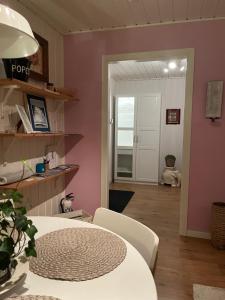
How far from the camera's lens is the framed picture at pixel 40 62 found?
2408 mm

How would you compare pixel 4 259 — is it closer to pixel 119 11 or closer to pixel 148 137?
pixel 119 11

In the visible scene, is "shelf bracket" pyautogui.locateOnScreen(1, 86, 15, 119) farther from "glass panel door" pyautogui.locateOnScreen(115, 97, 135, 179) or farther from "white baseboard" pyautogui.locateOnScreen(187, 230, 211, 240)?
"glass panel door" pyautogui.locateOnScreen(115, 97, 135, 179)

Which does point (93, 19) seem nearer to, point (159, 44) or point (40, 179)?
point (159, 44)

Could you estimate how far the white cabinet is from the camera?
5.21 metres

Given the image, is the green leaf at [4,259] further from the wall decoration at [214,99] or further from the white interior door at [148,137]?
the white interior door at [148,137]

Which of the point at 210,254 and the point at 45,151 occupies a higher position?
the point at 45,151

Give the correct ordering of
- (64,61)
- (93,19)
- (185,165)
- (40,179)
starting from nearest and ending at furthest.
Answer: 1. (40,179)
2. (93,19)
3. (185,165)
4. (64,61)

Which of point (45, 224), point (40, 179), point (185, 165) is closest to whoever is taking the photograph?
point (45, 224)

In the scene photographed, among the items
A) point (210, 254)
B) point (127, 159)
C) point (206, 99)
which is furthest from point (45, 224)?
point (127, 159)

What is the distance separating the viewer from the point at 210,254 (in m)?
2.40

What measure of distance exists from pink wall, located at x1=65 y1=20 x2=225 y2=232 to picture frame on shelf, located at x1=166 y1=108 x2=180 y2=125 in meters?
2.57

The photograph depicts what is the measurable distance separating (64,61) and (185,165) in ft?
6.52

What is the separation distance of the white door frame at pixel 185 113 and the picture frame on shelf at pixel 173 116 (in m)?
2.56

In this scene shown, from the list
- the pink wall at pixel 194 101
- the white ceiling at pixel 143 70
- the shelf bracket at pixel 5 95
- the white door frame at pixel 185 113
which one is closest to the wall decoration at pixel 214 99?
the pink wall at pixel 194 101
